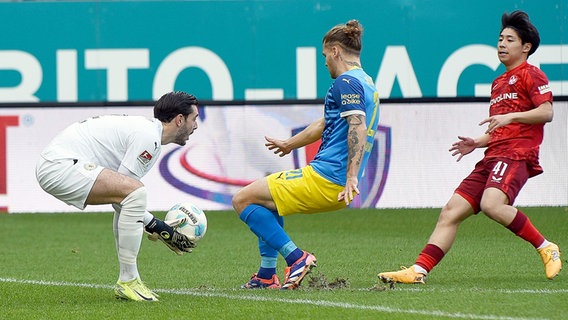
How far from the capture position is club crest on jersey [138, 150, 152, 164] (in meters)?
8.02

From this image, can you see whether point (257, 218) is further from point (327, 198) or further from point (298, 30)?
point (298, 30)

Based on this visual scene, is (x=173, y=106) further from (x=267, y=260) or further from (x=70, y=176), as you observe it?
(x=267, y=260)

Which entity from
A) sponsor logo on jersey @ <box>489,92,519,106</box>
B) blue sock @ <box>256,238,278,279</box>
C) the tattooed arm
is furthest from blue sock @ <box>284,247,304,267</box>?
sponsor logo on jersey @ <box>489,92,519,106</box>

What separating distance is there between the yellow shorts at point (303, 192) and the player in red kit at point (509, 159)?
2.49 feet

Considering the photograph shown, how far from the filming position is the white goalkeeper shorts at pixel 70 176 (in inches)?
316

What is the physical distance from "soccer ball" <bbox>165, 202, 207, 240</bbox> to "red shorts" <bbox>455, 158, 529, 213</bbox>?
201cm

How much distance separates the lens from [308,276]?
31.8ft

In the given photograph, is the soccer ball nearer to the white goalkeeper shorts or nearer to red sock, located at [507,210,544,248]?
the white goalkeeper shorts

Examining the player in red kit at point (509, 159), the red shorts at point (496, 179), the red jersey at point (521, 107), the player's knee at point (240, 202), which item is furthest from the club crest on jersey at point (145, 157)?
the red jersey at point (521, 107)

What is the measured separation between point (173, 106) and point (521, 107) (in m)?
2.64

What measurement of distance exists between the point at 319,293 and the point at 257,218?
0.70 m

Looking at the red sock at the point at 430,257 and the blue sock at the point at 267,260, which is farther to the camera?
the red sock at the point at 430,257

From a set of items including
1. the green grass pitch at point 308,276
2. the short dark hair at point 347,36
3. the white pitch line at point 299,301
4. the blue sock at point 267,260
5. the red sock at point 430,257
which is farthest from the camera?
the red sock at point 430,257

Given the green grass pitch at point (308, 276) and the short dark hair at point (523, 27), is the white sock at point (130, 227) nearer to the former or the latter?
the green grass pitch at point (308, 276)
